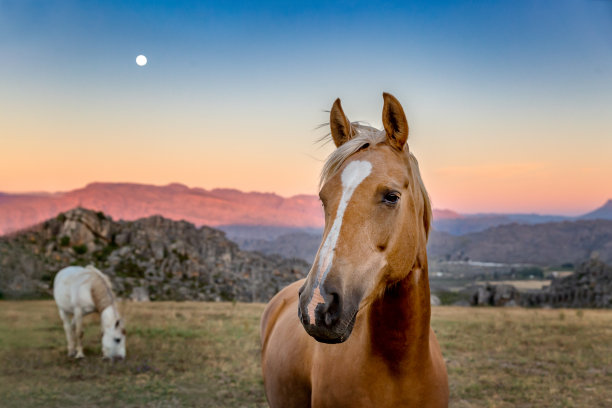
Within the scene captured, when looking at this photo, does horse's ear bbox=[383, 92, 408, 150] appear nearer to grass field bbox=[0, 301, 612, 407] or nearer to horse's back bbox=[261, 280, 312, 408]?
horse's back bbox=[261, 280, 312, 408]

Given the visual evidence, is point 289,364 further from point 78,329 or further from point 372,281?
point 78,329

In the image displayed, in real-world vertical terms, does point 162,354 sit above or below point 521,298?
above

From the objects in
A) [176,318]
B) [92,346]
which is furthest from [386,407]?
Result: [176,318]

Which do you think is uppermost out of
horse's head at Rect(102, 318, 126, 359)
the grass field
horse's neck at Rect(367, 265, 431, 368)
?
horse's neck at Rect(367, 265, 431, 368)

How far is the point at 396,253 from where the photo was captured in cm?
229

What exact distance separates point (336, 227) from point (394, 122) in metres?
0.74

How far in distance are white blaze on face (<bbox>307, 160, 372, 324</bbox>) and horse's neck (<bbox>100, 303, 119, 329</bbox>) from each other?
10089 mm

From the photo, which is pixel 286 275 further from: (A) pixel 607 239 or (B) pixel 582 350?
(A) pixel 607 239

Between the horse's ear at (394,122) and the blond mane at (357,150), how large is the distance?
0.16 ft

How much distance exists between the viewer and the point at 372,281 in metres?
2.15

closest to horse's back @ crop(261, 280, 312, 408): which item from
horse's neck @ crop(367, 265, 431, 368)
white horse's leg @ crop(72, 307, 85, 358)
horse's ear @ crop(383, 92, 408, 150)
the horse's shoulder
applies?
the horse's shoulder

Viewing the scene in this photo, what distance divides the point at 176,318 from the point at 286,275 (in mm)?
42963

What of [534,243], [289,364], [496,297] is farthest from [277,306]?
[534,243]

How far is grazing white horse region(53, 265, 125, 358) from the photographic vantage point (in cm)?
1075
